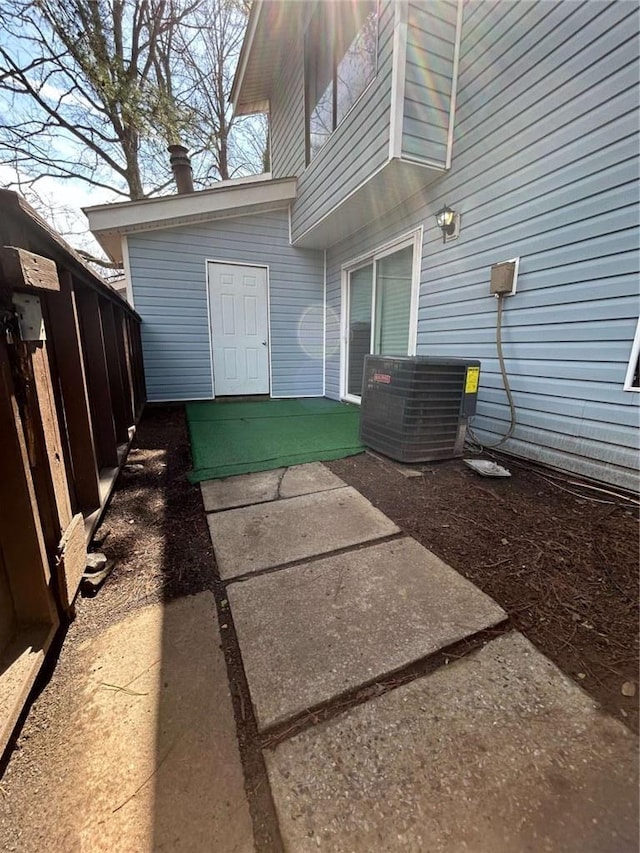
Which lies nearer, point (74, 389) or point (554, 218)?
point (74, 389)

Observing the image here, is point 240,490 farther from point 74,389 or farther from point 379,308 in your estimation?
point 379,308

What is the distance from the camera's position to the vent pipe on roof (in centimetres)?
550

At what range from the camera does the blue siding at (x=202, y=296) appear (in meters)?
5.05

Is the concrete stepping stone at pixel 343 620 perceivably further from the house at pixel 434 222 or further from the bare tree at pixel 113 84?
the bare tree at pixel 113 84

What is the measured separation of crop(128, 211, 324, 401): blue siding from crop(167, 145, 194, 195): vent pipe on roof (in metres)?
1.15

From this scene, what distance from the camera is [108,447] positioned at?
85.8 inches

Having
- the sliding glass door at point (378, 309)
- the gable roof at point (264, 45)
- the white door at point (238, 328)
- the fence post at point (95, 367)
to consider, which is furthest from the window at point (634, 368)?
the gable roof at point (264, 45)

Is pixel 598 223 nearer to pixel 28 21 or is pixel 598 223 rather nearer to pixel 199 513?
pixel 199 513

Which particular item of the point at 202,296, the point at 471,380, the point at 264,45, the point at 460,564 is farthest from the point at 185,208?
the point at 460,564

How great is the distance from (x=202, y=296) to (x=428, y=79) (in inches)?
147

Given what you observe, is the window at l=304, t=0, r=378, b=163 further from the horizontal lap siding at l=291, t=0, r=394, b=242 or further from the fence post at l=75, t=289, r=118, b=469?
the fence post at l=75, t=289, r=118, b=469

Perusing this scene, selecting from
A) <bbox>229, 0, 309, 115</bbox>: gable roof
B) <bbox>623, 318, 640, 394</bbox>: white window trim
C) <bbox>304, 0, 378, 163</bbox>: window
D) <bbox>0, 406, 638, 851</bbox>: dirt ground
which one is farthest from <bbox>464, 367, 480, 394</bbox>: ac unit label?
<bbox>229, 0, 309, 115</bbox>: gable roof

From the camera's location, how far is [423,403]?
104 inches

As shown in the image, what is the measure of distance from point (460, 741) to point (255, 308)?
225 inches
